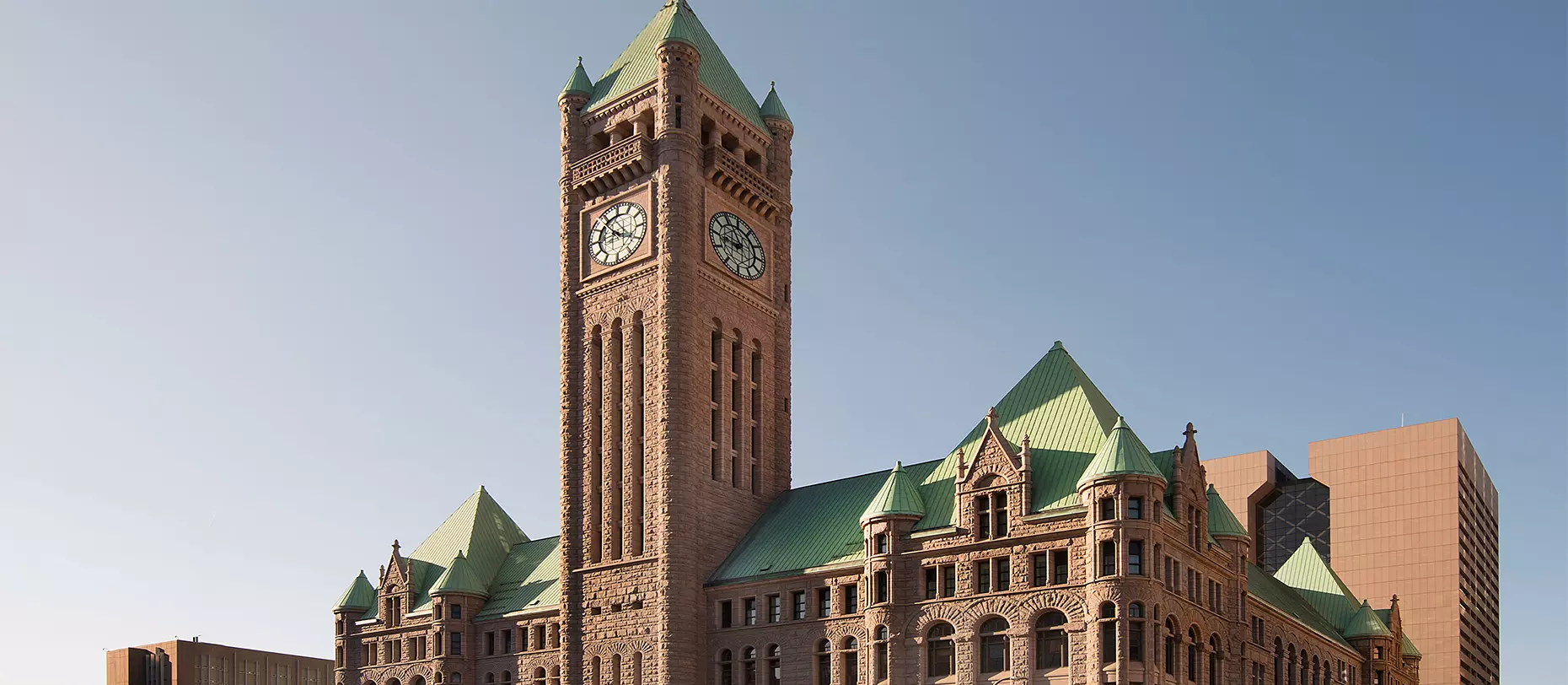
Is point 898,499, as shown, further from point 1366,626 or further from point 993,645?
point 1366,626

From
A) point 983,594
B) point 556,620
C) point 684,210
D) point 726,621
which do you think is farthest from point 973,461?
point 556,620

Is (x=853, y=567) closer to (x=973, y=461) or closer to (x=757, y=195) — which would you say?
(x=973, y=461)

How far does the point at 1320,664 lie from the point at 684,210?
5048 centimetres

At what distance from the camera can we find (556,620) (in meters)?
94.6

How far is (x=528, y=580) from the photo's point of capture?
10075 cm

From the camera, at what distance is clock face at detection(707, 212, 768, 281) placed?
95.2 m

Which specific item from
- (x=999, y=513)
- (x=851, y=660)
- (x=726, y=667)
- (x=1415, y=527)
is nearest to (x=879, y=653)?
(x=851, y=660)

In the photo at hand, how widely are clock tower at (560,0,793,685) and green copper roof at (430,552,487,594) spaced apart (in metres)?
11.1

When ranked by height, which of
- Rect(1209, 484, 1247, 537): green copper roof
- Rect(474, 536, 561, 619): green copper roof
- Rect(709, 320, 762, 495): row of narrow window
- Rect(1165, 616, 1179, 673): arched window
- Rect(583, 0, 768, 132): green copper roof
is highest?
Rect(583, 0, 768, 132): green copper roof

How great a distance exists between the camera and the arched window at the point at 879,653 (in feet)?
257

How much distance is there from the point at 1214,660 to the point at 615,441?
36.5 meters

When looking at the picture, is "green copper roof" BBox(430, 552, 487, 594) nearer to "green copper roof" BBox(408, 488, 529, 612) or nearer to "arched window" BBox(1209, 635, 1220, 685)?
"green copper roof" BBox(408, 488, 529, 612)

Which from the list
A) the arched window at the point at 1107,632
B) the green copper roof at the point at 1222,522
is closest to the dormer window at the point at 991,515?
the arched window at the point at 1107,632

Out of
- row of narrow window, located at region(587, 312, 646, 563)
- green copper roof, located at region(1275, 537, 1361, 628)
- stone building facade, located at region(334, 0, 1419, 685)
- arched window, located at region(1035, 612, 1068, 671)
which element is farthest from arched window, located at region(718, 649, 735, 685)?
green copper roof, located at region(1275, 537, 1361, 628)
